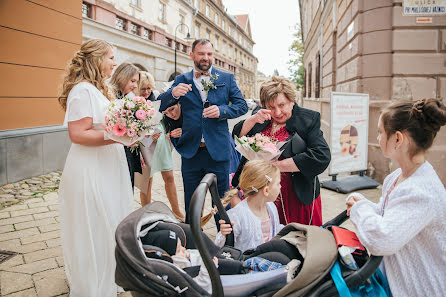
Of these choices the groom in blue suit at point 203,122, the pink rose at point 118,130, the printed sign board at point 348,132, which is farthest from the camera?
the printed sign board at point 348,132

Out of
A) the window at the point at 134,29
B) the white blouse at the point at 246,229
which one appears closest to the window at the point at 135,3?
the window at the point at 134,29

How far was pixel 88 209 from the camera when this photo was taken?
2.73 m

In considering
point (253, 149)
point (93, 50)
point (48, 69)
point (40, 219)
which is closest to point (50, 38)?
point (48, 69)

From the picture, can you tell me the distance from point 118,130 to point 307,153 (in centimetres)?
151

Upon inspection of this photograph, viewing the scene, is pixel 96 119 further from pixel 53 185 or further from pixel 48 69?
pixel 48 69

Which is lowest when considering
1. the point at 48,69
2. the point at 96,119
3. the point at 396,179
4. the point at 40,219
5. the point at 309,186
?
the point at 40,219

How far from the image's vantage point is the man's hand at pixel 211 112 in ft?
11.4

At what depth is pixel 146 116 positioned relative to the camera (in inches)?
107

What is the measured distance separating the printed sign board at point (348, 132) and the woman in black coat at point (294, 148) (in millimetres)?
3800

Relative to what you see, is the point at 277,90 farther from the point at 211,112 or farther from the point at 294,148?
the point at 211,112

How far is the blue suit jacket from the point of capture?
11.9 feet

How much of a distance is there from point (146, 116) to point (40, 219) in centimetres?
319

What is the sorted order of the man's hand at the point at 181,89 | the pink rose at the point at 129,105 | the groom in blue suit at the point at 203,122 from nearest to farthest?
the pink rose at the point at 129,105 < the man's hand at the point at 181,89 < the groom in blue suit at the point at 203,122

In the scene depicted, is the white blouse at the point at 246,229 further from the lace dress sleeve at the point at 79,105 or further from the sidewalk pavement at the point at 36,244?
the lace dress sleeve at the point at 79,105
